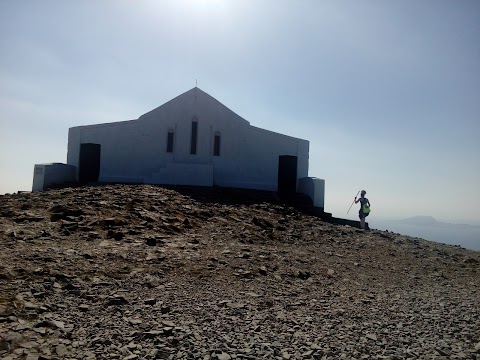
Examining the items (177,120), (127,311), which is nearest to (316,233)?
(127,311)

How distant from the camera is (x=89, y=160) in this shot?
22.8 metres

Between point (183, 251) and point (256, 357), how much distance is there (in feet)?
16.6

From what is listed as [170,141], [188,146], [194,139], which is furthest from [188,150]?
[170,141]

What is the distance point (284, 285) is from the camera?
820 centimetres

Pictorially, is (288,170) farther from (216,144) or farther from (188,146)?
(188,146)

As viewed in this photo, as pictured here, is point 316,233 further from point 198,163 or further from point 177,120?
point 177,120

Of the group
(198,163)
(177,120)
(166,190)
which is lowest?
(166,190)

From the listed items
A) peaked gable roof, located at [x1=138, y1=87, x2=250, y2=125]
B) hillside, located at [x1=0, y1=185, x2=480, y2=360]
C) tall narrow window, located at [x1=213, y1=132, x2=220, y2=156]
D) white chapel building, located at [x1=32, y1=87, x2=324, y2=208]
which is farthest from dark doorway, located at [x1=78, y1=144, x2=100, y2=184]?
hillside, located at [x1=0, y1=185, x2=480, y2=360]

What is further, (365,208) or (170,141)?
(170,141)

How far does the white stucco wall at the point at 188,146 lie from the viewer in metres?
22.3

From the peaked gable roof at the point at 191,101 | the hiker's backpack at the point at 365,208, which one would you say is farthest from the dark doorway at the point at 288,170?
the hiker's backpack at the point at 365,208

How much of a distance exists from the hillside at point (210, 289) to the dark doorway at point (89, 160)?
27.6 feet

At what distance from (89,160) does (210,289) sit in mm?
17630

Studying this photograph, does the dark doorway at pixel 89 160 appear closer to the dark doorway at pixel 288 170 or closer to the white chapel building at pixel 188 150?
the white chapel building at pixel 188 150
